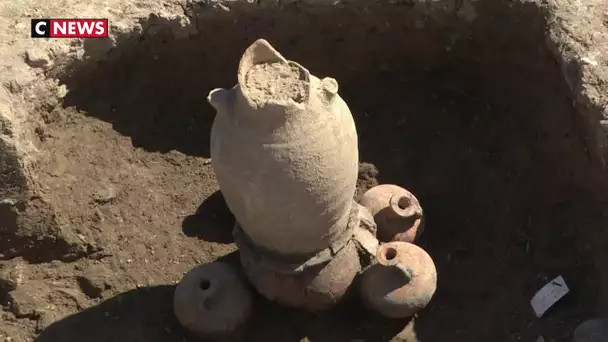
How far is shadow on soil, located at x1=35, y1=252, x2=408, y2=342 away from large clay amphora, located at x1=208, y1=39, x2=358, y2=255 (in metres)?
0.90

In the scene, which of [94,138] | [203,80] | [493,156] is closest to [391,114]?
[493,156]

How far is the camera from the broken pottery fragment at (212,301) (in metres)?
4.22

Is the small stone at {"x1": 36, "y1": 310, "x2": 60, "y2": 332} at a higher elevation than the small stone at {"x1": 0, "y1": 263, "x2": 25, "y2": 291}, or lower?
lower

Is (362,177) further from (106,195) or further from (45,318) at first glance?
(45,318)

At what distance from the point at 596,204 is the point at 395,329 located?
138cm

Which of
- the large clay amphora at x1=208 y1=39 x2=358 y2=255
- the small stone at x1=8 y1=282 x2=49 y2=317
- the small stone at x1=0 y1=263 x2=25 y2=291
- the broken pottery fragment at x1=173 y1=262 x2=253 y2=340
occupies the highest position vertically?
the large clay amphora at x1=208 y1=39 x2=358 y2=255

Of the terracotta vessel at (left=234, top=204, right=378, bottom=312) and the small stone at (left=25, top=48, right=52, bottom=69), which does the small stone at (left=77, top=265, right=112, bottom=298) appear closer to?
the terracotta vessel at (left=234, top=204, right=378, bottom=312)

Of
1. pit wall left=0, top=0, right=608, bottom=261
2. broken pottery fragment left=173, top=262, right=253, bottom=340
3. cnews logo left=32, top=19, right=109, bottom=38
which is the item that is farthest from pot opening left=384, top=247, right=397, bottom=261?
cnews logo left=32, top=19, right=109, bottom=38

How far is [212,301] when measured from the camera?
167 inches

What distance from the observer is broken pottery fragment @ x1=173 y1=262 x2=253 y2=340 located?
422 centimetres

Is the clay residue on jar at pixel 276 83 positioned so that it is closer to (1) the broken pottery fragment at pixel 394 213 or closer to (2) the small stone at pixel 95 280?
(1) the broken pottery fragment at pixel 394 213

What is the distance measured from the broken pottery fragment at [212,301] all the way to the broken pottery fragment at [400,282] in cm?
72

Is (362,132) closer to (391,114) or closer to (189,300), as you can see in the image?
(391,114)

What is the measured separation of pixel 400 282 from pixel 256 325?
911mm
